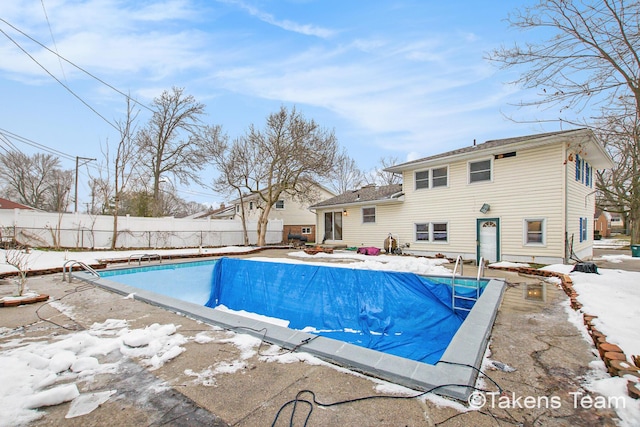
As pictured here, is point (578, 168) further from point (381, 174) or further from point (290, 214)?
point (381, 174)

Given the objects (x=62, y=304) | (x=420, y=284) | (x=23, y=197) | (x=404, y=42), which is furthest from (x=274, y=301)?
(x=23, y=197)

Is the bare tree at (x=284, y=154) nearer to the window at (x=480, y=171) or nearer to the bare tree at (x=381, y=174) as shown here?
the window at (x=480, y=171)

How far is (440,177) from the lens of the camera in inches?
499

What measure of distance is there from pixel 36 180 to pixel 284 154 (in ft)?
105

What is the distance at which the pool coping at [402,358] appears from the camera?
88.6 inches

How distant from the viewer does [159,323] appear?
392cm

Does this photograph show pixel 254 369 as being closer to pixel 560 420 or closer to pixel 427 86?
pixel 560 420

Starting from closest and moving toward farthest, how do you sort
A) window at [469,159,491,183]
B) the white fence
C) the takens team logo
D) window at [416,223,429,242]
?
1. the takens team logo
2. window at [469,159,491,183]
3. window at [416,223,429,242]
4. the white fence

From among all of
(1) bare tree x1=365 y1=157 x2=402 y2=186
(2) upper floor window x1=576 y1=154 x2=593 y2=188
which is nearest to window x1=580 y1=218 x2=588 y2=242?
(2) upper floor window x1=576 y1=154 x2=593 y2=188

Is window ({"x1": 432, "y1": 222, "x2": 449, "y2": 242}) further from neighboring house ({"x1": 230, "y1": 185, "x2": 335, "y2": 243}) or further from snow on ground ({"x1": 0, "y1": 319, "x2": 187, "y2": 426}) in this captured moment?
neighboring house ({"x1": 230, "y1": 185, "x2": 335, "y2": 243})

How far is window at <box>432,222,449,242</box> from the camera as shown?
1242 cm

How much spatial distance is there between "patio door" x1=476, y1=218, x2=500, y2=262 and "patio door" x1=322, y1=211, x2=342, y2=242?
7984 millimetres

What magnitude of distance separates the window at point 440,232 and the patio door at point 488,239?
4.31 feet

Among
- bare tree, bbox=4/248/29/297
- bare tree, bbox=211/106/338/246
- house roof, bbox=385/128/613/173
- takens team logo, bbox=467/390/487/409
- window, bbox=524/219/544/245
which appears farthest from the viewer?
Answer: bare tree, bbox=211/106/338/246
